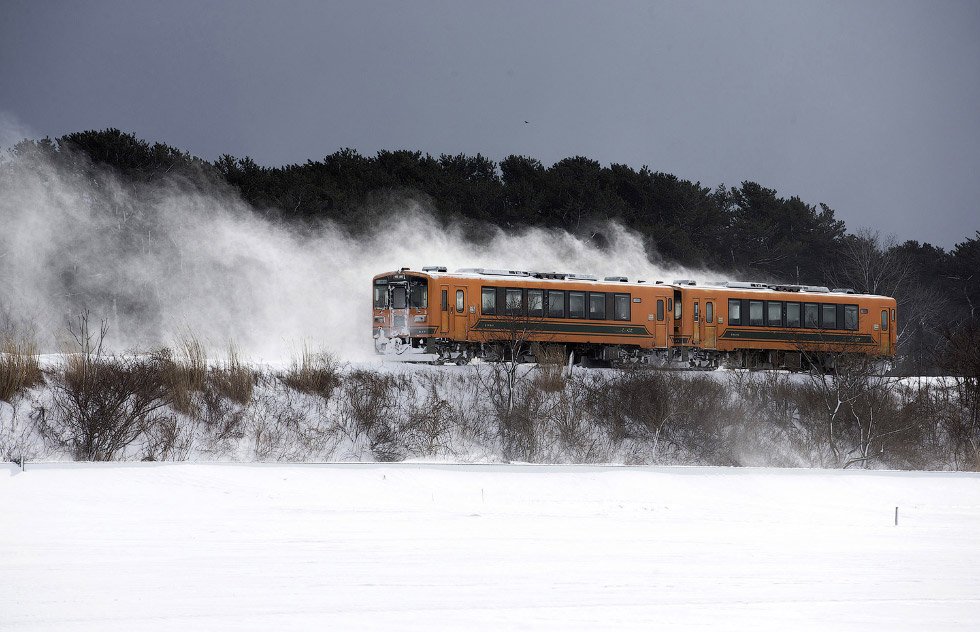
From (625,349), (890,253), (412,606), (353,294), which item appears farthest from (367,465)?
(890,253)

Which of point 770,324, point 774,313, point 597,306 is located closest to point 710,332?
point 770,324

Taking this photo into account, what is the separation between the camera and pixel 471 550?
9.68 meters

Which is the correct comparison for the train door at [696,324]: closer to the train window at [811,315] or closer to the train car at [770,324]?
the train car at [770,324]

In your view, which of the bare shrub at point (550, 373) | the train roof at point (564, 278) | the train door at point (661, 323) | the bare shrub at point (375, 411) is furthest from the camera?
the train door at point (661, 323)

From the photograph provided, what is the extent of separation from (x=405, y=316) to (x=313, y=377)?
5.75 metres

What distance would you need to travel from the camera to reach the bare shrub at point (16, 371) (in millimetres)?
19734

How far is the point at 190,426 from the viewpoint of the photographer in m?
20.2

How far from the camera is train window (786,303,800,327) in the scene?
33.2m

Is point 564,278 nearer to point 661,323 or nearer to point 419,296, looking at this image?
point 661,323

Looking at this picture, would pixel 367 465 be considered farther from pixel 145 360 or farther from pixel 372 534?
pixel 145 360

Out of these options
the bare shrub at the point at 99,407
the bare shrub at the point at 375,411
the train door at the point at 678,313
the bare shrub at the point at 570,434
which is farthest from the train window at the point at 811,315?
the bare shrub at the point at 99,407

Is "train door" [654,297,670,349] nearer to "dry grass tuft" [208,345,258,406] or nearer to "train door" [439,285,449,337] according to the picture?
"train door" [439,285,449,337]

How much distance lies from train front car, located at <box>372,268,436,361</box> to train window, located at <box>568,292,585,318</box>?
4.32 metres

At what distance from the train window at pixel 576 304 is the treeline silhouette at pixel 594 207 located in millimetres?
19427
